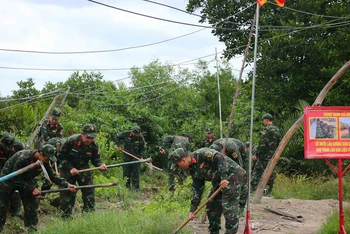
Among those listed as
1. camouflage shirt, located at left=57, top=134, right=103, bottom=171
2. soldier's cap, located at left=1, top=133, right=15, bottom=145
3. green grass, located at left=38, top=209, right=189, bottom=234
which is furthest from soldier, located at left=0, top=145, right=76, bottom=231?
soldier's cap, located at left=1, top=133, right=15, bottom=145

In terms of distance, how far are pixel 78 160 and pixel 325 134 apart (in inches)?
175

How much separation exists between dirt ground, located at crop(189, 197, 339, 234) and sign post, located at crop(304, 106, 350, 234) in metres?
1.67

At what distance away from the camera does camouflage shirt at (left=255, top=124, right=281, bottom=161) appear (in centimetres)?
1239

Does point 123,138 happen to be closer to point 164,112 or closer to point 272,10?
point 164,112

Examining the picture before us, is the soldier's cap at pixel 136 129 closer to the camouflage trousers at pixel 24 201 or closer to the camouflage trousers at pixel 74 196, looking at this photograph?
the camouflage trousers at pixel 74 196

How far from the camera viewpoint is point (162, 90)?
20078mm

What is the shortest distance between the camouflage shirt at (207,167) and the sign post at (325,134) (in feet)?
5.29

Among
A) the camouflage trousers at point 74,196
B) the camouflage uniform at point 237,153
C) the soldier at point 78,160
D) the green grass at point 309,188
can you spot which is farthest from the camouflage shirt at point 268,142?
the camouflage trousers at point 74,196

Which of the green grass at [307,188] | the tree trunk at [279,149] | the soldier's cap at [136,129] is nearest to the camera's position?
the tree trunk at [279,149]

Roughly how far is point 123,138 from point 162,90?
578 cm

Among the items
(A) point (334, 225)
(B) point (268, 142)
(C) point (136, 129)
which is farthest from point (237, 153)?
(C) point (136, 129)

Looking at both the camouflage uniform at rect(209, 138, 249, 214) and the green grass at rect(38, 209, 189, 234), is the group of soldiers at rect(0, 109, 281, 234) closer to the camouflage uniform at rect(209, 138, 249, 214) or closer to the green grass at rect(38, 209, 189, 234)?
the camouflage uniform at rect(209, 138, 249, 214)

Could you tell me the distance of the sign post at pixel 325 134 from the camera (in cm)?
830

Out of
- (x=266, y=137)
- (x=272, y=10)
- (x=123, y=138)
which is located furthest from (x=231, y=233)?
(x=272, y=10)
